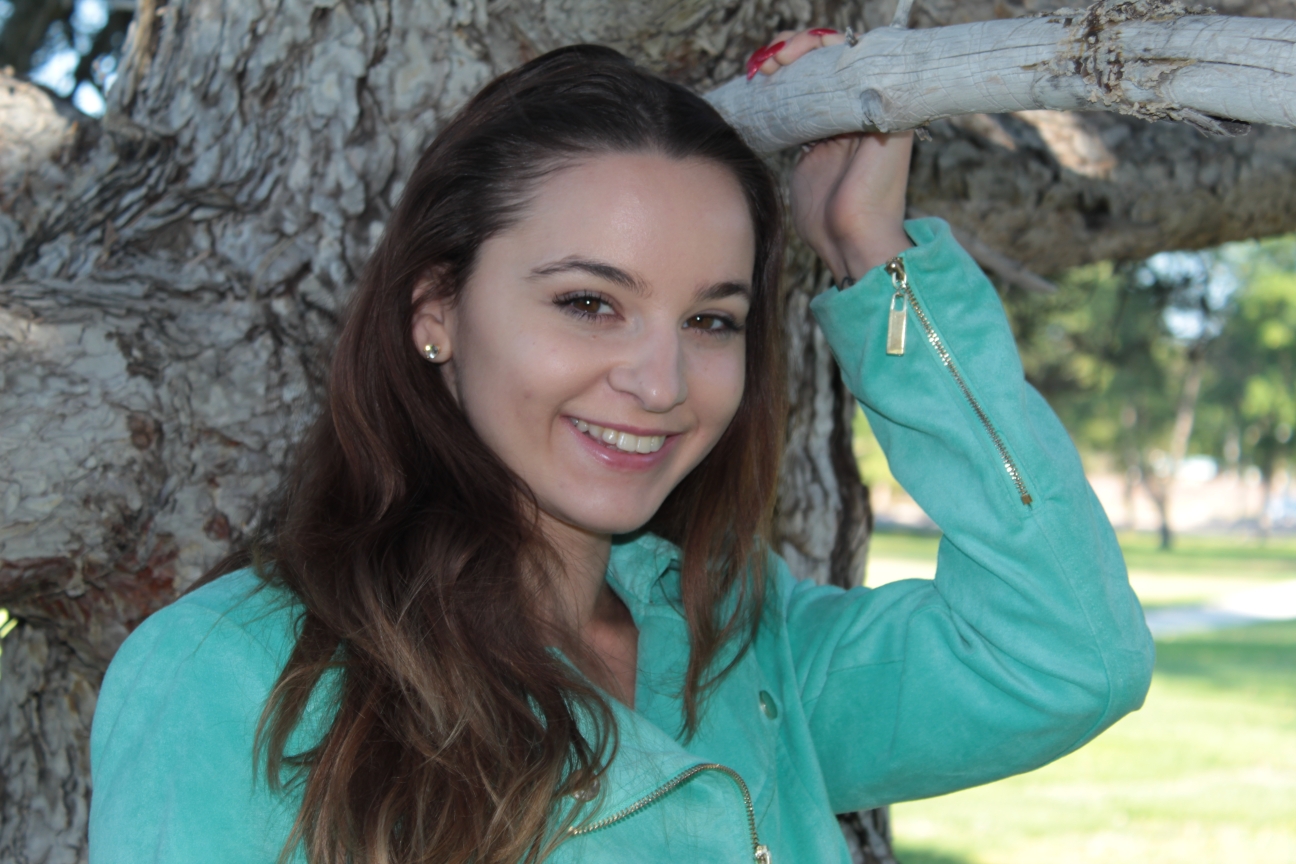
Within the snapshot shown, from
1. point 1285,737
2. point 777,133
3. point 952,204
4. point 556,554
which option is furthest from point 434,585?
point 1285,737

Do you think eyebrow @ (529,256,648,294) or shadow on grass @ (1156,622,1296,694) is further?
shadow on grass @ (1156,622,1296,694)

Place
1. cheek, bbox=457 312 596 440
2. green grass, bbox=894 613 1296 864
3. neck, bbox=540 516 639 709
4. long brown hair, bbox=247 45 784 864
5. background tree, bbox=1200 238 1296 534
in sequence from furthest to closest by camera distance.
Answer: background tree, bbox=1200 238 1296 534
green grass, bbox=894 613 1296 864
neck, bbox=540 516 639 709
cheek, bbox=457 312 596 440
long brown hair, bbox=247 45 784 864

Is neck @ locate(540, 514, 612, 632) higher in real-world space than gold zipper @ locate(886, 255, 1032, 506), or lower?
lower

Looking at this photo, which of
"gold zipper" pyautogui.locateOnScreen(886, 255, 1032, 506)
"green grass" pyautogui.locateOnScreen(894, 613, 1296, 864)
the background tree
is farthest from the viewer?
the background tree

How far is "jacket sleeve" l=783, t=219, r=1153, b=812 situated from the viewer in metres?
1.90

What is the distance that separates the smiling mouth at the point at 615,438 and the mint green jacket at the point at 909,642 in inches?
15.9

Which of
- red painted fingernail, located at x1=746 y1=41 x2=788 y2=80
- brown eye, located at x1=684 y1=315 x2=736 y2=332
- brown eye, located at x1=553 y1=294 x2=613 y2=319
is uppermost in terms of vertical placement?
red painted fingernail, located at x1=746 y1=41 x2=788 y2=80

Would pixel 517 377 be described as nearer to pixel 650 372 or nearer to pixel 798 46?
pixel 650 372

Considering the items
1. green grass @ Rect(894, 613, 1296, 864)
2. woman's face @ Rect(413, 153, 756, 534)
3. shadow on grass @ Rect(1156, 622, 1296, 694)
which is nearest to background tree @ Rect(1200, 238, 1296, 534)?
shadow on grass @ Rect(1156, 622, 1296, 694)

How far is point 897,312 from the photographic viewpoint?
6.54 ft

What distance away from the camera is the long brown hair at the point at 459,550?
157cm

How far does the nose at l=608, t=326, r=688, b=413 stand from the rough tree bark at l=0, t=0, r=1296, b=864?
0.70 metres

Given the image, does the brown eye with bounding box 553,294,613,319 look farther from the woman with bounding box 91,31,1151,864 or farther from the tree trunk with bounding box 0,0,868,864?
the tree trunk with bounding box 0,0,868,864

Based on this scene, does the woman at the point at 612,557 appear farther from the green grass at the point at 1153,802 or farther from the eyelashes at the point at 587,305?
the green grass at the point at 1153,802
